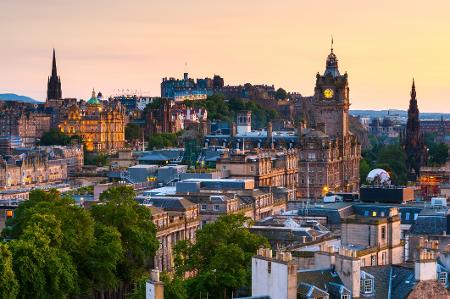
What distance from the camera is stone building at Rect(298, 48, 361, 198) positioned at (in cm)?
16475

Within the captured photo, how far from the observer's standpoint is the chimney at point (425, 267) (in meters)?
52.2

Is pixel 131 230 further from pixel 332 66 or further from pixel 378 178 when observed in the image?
pixel 332 66

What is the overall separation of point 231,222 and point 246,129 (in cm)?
11805

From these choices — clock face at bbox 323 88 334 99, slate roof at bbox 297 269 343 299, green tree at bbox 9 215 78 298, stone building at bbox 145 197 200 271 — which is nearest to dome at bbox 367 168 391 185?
stone building at bbox 145 197 200 271

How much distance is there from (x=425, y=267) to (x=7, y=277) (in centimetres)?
2865

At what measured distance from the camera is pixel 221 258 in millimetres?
69812

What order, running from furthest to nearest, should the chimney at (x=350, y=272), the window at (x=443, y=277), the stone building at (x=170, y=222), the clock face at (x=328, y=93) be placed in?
1. the clock face at (x=328, y=93)
2. the stone building at (x=170, y=222)
3. the window at (x=443, y=277)
4. the chimney at (x=350, y=272)

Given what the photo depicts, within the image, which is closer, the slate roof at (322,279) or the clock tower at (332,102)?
the slate roof at (322,279)

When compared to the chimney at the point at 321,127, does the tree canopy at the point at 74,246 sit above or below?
below

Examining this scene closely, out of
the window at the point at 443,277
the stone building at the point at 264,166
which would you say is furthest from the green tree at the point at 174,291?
the stone building at the point at 264,166

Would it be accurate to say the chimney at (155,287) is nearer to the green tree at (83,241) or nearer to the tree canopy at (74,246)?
the tree canopy at (74,246)

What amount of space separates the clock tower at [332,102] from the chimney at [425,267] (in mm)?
131880

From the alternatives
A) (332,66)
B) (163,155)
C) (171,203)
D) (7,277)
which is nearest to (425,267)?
(7,277)

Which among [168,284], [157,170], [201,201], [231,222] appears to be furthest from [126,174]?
[168,284]
